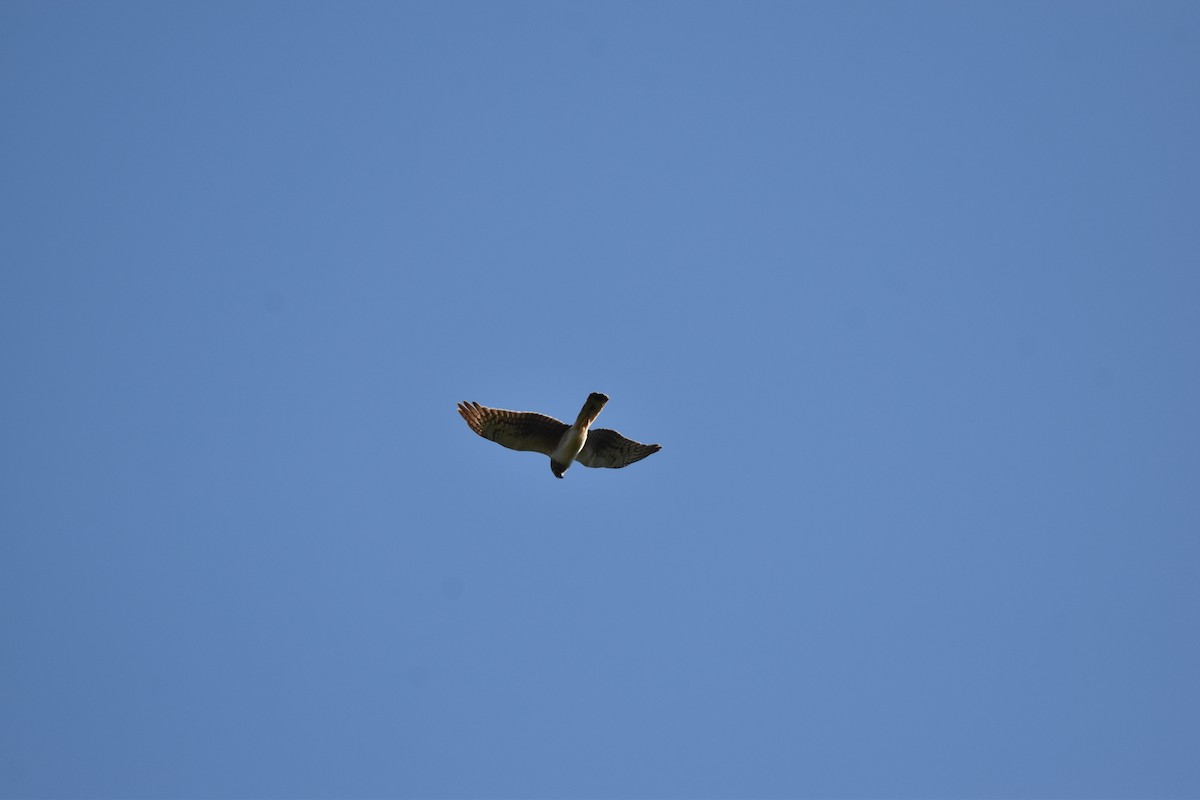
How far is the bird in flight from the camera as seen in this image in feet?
88.7

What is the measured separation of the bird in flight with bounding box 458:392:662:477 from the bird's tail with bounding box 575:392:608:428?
3 cm

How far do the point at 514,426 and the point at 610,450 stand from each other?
1.93 metres

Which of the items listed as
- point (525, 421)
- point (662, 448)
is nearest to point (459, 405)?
point (525, 421)

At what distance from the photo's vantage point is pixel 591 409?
2612 centimetres

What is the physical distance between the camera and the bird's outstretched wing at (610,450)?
90.2ft

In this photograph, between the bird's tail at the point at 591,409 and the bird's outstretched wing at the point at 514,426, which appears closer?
the bird's tail at the point at 591,409

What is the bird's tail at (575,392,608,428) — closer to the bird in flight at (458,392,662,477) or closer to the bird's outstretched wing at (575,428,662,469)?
the bird in flight at (458,392,662,477)

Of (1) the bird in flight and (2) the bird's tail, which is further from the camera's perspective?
(1) the bird in flight

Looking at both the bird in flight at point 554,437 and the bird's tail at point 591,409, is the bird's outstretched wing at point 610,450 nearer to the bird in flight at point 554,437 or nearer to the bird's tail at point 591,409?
the bird in flight at point 554,437

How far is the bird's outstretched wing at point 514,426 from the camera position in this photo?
2708 cm

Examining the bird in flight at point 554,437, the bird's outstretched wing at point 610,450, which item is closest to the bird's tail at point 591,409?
the bird in flight at point 554,437

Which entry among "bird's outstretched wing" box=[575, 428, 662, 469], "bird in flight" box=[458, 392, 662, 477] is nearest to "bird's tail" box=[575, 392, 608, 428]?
"bird in flight" box=[458, 392, 662, 477]

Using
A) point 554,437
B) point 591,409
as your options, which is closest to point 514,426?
point 554,437

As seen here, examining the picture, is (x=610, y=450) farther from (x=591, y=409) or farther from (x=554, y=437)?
(x=591, y=409)
